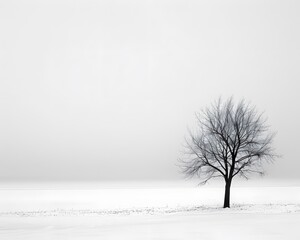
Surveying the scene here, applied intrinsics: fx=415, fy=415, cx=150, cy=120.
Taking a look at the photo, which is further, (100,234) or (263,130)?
(263,130)

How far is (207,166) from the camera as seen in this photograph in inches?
1629

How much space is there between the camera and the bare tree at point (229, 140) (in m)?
37.8

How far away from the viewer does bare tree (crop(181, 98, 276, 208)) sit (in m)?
37.8

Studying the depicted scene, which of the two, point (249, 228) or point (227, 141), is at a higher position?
point (227, 141)

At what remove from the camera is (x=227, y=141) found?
124 ft

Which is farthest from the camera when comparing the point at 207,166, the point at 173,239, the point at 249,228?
the point at 207,166

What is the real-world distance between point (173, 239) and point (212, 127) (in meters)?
24.5

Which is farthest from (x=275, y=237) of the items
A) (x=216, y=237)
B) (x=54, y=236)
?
(x=54, y=236)

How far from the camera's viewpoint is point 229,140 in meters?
38.5

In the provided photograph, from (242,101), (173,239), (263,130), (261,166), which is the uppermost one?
(242,101)

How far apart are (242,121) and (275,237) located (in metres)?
23.7

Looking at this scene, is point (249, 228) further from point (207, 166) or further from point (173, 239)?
point (207, 166)

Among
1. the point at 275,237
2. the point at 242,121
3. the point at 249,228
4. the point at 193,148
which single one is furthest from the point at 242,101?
the point at 275,237

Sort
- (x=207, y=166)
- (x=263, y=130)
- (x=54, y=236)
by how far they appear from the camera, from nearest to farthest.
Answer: (x=54, y=236), (x=263, y=130), (x=207, y=166)
